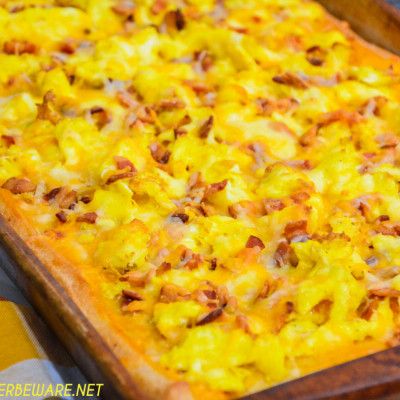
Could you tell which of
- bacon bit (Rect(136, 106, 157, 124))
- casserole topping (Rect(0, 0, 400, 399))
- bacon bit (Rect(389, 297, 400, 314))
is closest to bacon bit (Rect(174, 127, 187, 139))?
casserole topping (Rect(0, 0, 400, 399))

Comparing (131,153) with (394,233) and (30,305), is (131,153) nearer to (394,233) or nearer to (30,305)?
(30,305)

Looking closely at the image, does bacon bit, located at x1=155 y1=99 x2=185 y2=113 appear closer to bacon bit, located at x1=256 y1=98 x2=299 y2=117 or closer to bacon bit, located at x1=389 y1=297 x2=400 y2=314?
bacon bit, located at x1=256 y1=98 x2=299 y2=117

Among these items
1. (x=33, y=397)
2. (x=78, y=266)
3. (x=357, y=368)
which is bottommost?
(x=33, y=397)

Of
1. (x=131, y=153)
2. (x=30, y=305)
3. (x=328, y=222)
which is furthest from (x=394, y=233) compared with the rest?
(x=30, y=305)

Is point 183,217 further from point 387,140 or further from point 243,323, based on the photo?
point 387,140

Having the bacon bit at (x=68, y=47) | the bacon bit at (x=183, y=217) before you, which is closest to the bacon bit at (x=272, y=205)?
the bacon bit at (x=183, y=217)

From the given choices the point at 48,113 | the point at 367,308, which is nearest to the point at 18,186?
the point at 48,113
